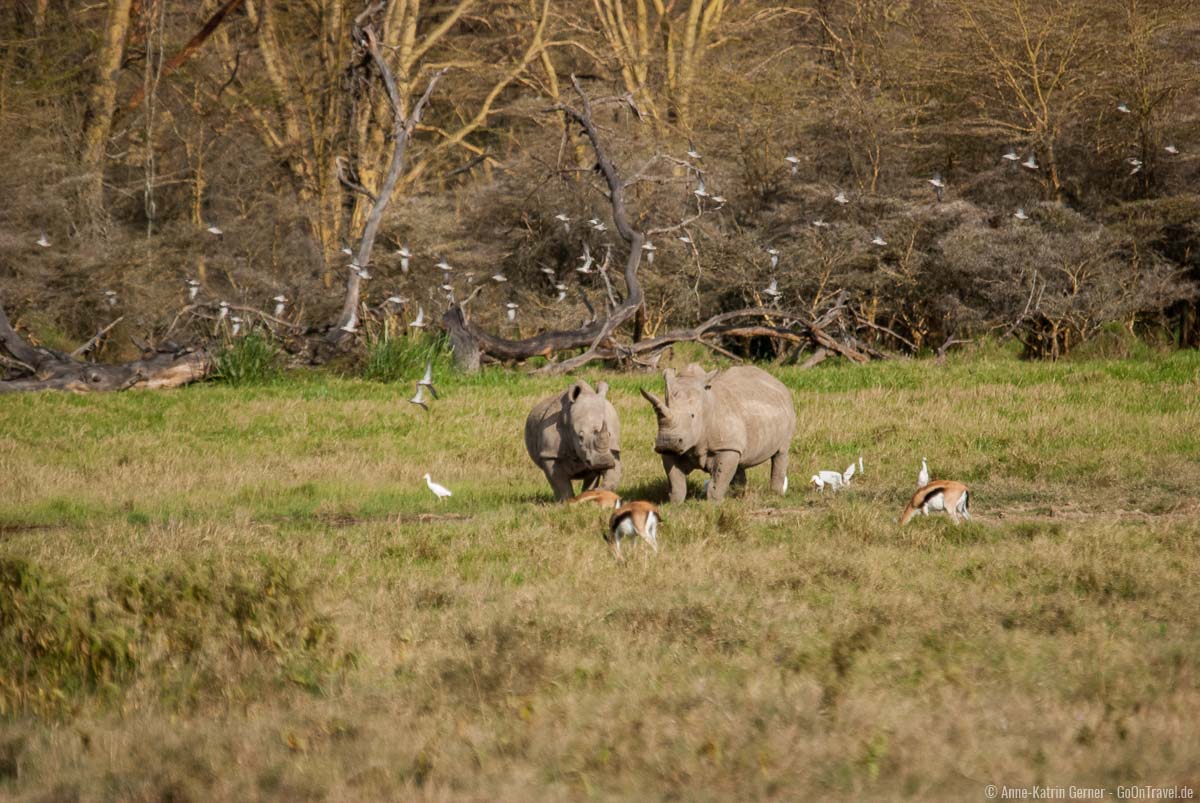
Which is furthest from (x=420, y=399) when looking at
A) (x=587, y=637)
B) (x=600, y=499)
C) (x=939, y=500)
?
(x=587, y=637)

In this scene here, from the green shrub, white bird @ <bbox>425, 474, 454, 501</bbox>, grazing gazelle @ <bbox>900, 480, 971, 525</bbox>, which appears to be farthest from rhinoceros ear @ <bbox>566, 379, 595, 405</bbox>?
the green shrub

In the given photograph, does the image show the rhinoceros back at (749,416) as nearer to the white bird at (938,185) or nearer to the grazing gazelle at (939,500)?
the grazing gazelle at (939,500)

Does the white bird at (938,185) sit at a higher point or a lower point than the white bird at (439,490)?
higher

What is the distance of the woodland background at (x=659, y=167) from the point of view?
24.7 m

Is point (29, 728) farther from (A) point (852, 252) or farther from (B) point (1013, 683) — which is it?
(A) point (852, 252)

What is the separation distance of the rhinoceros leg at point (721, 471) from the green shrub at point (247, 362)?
430 inches

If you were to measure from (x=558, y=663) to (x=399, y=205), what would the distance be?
23.6 meters

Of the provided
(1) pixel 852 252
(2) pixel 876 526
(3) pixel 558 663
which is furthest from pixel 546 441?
(1) pixel 852 252

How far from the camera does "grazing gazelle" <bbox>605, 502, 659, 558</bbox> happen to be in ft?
31.4

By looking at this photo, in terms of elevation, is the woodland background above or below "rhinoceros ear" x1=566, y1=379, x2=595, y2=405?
above

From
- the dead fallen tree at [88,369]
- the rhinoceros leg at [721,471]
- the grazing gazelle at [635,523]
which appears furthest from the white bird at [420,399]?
the grazing gazelle at [635,523]

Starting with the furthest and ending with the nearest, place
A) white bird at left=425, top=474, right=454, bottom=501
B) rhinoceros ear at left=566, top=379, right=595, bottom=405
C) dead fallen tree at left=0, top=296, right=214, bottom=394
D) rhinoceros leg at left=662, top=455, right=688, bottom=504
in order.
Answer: dead fallen tree at left=0, top=296, right=214, bottom=394, white bird at left=425, top=474, right=454, bottom=501, rhinoceros leg at left=662, top=455, right=688, bottom=504, rhinoceros ear at left=566, top=379, right=595, bottom=405

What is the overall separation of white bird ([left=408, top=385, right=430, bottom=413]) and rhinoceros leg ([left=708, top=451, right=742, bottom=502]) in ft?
18.7

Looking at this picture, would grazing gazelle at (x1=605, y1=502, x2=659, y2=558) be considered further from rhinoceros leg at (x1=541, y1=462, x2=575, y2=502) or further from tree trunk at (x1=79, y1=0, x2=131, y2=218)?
tree trunk at (x1=79, y1=0, x2=131, y2=218)
